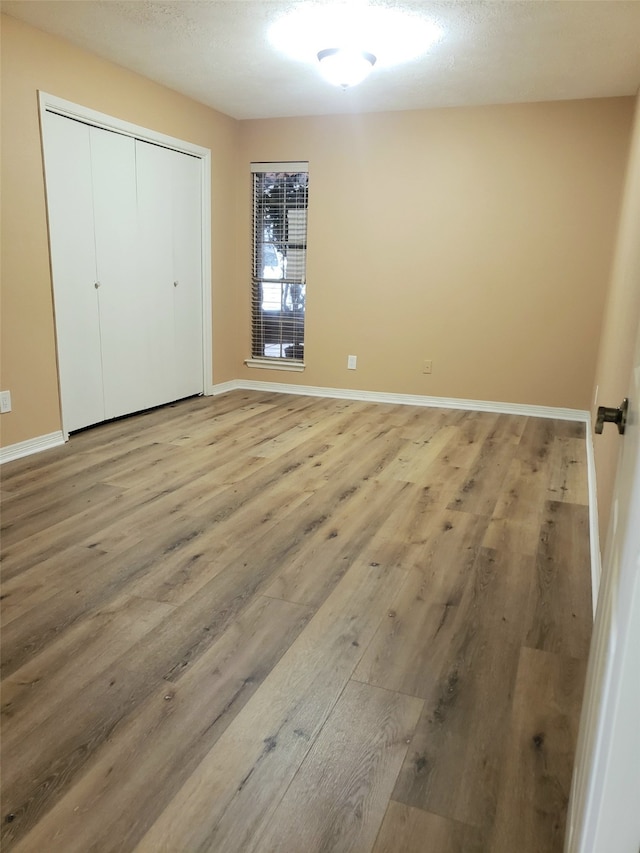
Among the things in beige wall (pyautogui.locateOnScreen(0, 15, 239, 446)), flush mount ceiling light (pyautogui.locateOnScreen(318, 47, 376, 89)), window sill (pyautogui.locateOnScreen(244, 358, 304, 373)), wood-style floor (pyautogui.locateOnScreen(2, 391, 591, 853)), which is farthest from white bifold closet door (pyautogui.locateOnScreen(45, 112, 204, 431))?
flush mount ceiling light (pyautogui.locateOnScreen(318, 47, 376, 89))

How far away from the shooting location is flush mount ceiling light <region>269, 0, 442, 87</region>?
10.2 ft

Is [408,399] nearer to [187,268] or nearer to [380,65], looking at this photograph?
[187,268]

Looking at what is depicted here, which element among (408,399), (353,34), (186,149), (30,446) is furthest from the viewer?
(408,399)

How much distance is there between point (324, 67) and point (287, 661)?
11.2 ft

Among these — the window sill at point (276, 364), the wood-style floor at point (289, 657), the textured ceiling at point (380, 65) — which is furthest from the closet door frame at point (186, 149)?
the wood-style floor at point (289, 657)

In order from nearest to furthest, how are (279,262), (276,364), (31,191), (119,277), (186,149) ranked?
(31,191), (119,277), (186,149), (279,262), (276,364)

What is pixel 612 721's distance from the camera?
0.62 m

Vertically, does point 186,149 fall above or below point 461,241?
above

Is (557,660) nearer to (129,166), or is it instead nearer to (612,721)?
(612,721)

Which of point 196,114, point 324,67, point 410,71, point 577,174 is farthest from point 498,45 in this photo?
point 196,114

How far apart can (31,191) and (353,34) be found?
2.03m

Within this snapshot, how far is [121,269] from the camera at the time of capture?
173 inches

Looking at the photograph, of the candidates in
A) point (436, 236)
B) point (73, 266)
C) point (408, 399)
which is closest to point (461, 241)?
point (436, 236)

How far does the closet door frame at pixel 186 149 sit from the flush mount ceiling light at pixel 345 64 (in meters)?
1.42
